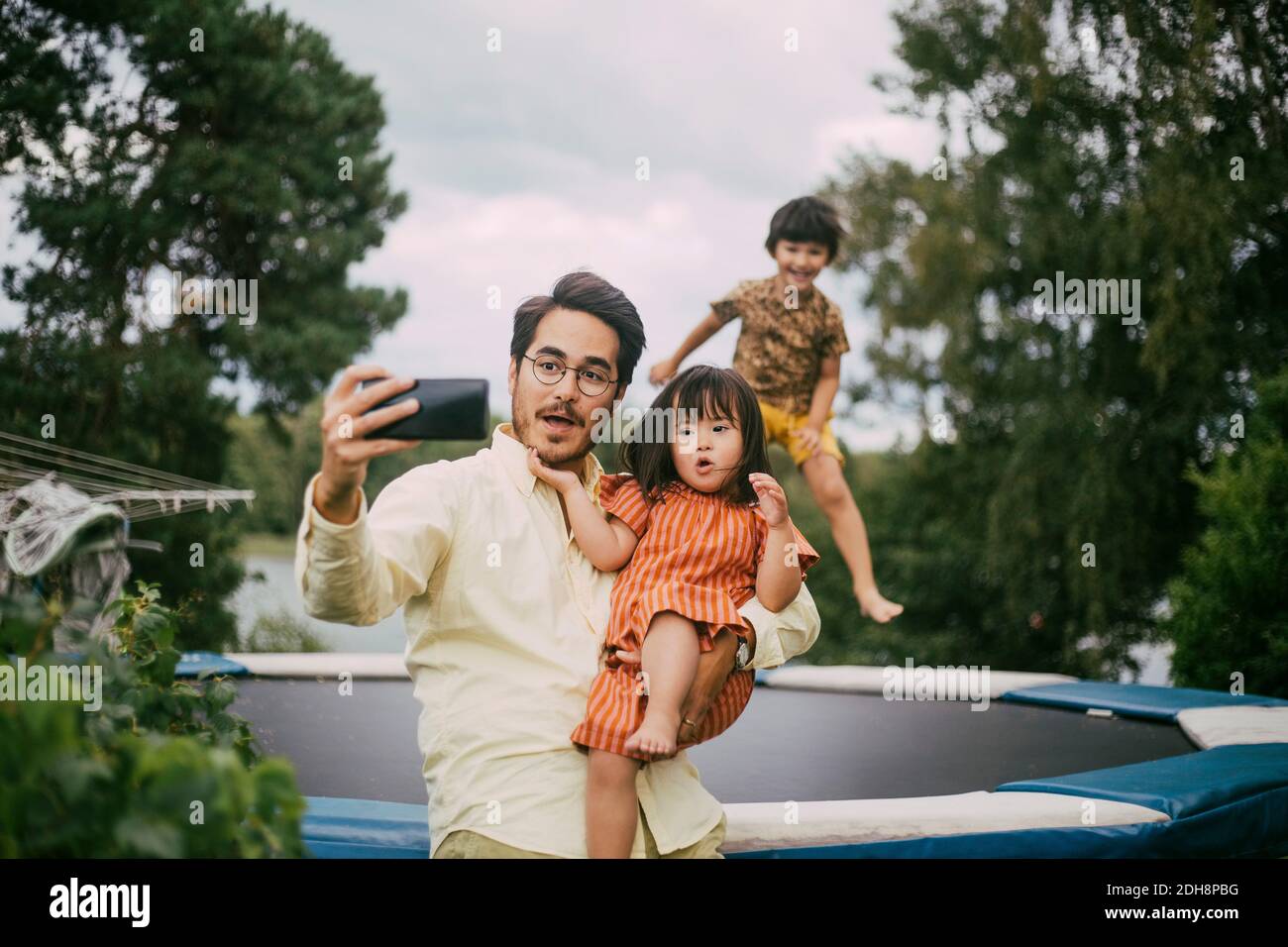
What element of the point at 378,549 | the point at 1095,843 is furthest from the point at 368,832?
the point at 1095,843

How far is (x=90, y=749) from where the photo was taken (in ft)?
3.11

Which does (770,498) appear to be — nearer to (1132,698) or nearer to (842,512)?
(842,512)

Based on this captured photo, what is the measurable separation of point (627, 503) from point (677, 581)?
0.16 metres

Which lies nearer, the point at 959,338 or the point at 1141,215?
the point at 1141,215

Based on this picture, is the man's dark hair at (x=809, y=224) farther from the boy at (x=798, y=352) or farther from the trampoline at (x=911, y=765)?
the trampoline at (x=911, y=765)

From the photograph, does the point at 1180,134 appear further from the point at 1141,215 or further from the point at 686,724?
the point at 686,724

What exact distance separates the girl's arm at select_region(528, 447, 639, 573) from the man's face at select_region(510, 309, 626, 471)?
3 cm

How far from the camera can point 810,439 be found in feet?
9.61

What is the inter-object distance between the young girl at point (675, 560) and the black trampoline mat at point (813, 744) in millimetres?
691

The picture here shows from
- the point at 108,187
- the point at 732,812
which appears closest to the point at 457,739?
the point at 732,812

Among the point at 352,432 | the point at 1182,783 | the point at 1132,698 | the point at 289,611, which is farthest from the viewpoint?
the point at 289,611

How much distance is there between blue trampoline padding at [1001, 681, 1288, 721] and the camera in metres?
3.03

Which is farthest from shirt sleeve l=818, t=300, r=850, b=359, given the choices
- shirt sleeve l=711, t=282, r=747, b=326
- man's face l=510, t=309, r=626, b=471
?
man's face l=510, t=309, r=626, b=471
